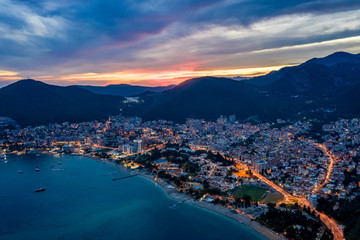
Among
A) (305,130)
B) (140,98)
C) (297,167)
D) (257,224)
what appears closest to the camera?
(257,224)

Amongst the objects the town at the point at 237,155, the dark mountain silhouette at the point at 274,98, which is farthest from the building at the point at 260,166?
Answer: the dark mountain silhouette at the point at 274,98

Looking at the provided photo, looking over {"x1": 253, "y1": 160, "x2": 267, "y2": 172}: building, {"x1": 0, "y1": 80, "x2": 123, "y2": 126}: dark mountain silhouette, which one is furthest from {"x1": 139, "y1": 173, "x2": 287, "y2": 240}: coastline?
{"x1": 0, "y1": 80, "x2": 123, "y2": 126}: dark mountain silhouette

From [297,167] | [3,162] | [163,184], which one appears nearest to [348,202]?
[297,167]

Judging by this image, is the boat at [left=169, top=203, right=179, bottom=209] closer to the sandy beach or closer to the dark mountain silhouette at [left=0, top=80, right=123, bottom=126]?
the sandy beach

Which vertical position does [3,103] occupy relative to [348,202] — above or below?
above

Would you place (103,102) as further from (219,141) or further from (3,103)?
(219,141)

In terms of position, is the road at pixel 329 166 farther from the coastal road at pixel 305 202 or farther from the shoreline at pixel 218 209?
the shoreline at pixel 218 209
